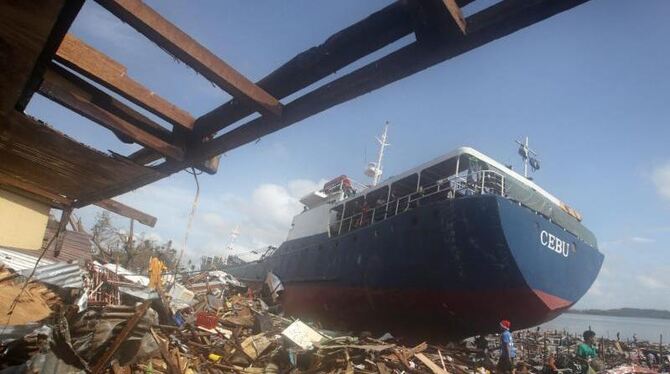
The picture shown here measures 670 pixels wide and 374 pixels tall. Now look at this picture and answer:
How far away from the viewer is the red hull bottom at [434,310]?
11.2 meters

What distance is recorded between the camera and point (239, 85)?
107 inches

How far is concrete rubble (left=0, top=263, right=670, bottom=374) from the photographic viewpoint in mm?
5766

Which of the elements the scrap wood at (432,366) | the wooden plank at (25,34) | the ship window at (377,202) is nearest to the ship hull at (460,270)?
the ship window at (377,202)

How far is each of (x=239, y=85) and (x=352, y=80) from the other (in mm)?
848

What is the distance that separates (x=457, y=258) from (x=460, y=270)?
0.38 meters

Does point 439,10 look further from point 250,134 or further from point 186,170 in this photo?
point 186,170

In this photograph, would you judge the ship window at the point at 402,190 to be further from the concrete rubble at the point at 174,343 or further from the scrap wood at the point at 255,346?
the scrap wood at the point at 255,346

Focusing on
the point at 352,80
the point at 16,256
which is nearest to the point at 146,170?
the point at 352,80

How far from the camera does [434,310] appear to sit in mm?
12375

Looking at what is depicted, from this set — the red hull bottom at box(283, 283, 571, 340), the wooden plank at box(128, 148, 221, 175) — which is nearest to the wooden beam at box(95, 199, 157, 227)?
the wooden plank at box(128, 148, 221, 175)

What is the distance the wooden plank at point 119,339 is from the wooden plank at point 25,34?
4362mm

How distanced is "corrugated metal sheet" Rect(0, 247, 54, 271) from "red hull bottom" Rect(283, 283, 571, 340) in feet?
37.1

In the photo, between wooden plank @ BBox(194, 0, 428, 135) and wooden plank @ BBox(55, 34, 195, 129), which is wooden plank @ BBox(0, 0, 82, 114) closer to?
wooden plank @ BBox(55, 34, 195, 129)

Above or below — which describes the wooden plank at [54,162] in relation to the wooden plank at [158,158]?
below
